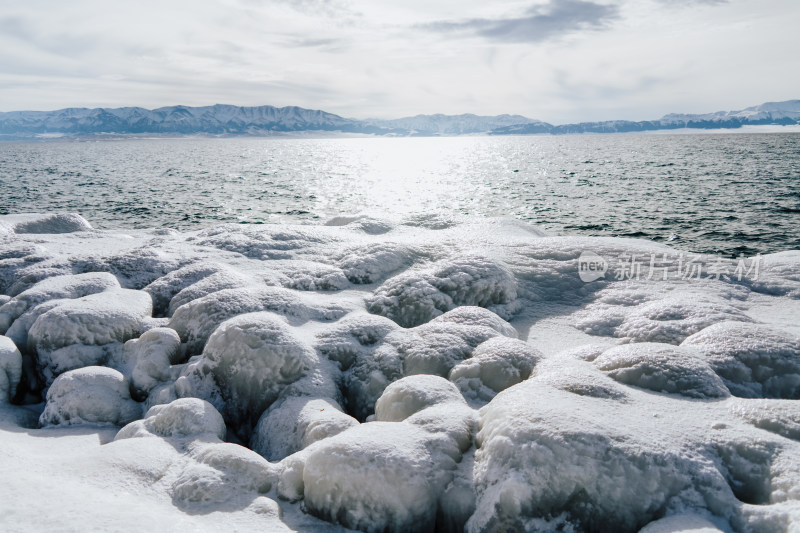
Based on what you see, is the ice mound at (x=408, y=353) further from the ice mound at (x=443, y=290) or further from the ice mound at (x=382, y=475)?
the ice mound at (x=382, y=475)

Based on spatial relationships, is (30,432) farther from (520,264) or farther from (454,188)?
(454,188)

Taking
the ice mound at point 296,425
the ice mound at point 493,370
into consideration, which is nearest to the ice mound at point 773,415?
the ice mound at point 493,370

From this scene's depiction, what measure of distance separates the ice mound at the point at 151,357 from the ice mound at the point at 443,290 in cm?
308

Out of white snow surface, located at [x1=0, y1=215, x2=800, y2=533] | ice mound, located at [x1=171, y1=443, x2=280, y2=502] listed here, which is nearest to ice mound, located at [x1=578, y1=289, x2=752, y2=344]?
white snow surface, located at [x1=0, y1=215, x2=800, y2=533]

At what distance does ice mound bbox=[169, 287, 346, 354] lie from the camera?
7180 millimetres

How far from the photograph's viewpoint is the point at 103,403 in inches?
229

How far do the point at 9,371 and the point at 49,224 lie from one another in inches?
417

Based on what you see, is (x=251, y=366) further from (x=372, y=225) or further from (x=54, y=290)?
(x=372, y=225)

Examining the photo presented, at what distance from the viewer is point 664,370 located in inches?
207

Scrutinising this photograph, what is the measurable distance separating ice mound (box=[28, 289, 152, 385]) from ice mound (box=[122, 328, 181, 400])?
0.36 meters

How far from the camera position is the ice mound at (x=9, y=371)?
6246 millimetres

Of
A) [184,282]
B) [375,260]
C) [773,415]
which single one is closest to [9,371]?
[184,282]

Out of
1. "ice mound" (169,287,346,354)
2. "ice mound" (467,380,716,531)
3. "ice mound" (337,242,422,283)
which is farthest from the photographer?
"ice mound" (337,242,422,283)

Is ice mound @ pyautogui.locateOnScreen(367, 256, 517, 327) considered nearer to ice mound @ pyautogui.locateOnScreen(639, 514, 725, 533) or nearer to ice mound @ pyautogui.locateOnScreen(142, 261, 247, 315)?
ice mound @ pyautogui.locateOnScreen(142, 261, 247, 315)
